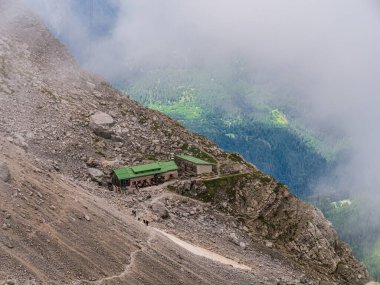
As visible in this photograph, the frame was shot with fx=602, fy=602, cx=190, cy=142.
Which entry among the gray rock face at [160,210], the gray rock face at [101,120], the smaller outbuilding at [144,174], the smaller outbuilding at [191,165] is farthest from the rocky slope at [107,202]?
the smaller outbuilding at [191,165]

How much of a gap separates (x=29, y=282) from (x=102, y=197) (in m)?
34.8

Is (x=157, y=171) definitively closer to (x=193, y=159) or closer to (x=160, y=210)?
(x=193, y=159)

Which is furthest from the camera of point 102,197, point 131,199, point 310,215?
point 310,215

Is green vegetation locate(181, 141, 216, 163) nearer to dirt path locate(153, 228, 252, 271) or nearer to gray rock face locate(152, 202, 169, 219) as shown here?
gray rock face locate(152, 202, 169, 219)

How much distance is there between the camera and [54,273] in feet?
211

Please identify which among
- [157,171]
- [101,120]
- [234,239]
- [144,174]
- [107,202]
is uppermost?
[101,120]

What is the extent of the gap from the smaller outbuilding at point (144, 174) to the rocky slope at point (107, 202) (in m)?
2.93

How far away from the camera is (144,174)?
11219cm

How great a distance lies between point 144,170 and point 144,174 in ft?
2.45

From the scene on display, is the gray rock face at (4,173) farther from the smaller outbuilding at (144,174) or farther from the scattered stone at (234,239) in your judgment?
the scattered stone at (234,239)

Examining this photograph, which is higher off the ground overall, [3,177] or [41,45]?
[41,45]

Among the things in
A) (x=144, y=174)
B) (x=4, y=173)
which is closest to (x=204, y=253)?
(x=144, y=174)

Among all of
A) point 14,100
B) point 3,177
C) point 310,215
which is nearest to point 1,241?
point 3,177

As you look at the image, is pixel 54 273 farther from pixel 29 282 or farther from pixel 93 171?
pixel 93 171
